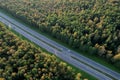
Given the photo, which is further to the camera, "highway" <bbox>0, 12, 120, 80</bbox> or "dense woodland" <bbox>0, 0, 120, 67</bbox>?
"dense woodland" <bbox>0, 0, 120, 67</bbox>

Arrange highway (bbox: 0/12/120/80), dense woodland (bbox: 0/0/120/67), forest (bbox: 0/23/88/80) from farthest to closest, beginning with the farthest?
dense woodland (bbox: 0/0/120/67), highway (bbox: 0/12/120/80), forest (bbox: 0/23/88/80)

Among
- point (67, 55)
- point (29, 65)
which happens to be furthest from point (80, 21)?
point (29, 65)

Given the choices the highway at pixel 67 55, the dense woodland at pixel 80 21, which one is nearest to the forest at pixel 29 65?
the highway at pixel 67 55

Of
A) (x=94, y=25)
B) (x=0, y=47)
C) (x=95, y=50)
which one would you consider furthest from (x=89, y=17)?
(x=0, y=47)

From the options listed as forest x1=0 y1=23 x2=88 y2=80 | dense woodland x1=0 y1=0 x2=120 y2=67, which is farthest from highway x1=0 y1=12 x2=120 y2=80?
forest x1=0 y1=23 x2=88 y2=80

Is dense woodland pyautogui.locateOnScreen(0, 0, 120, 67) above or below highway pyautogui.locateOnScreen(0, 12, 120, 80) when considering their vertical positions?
above

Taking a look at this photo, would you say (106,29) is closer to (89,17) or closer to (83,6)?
(89,17)

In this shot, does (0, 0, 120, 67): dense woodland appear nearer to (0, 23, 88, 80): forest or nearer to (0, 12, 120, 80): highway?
(0, 12, 120, 80): highway
